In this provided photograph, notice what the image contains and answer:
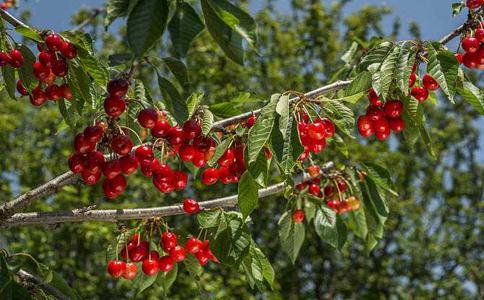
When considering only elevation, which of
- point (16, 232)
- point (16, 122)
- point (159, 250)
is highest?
point (159, 250)

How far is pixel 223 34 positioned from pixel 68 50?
850mm

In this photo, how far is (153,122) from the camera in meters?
1.73

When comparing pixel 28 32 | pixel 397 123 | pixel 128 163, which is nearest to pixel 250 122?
pixel 128 163

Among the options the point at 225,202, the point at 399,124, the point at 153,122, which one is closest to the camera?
the point at 153,122

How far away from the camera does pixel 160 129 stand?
182 centimetres

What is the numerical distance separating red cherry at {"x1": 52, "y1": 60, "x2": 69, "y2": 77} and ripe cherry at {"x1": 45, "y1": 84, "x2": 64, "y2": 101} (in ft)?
0.54

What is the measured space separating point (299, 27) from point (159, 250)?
324 inches

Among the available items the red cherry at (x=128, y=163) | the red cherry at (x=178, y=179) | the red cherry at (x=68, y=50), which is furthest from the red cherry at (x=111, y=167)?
the red cherry at (x=68, y=50)

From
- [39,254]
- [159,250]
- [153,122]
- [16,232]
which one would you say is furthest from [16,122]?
[153,122]

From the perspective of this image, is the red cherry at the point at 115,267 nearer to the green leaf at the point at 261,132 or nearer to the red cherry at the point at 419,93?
the green leaf at the point at 261,132

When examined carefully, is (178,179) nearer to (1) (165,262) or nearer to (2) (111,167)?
(2) (111,167)

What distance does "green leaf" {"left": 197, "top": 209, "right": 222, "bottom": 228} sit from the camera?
2.04m

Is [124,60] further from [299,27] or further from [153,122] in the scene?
[299,27]

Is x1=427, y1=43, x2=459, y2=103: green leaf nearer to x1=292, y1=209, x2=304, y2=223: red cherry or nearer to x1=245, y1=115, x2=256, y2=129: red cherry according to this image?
x1=245, y1=115, x2=256, y2=129: red cherry
